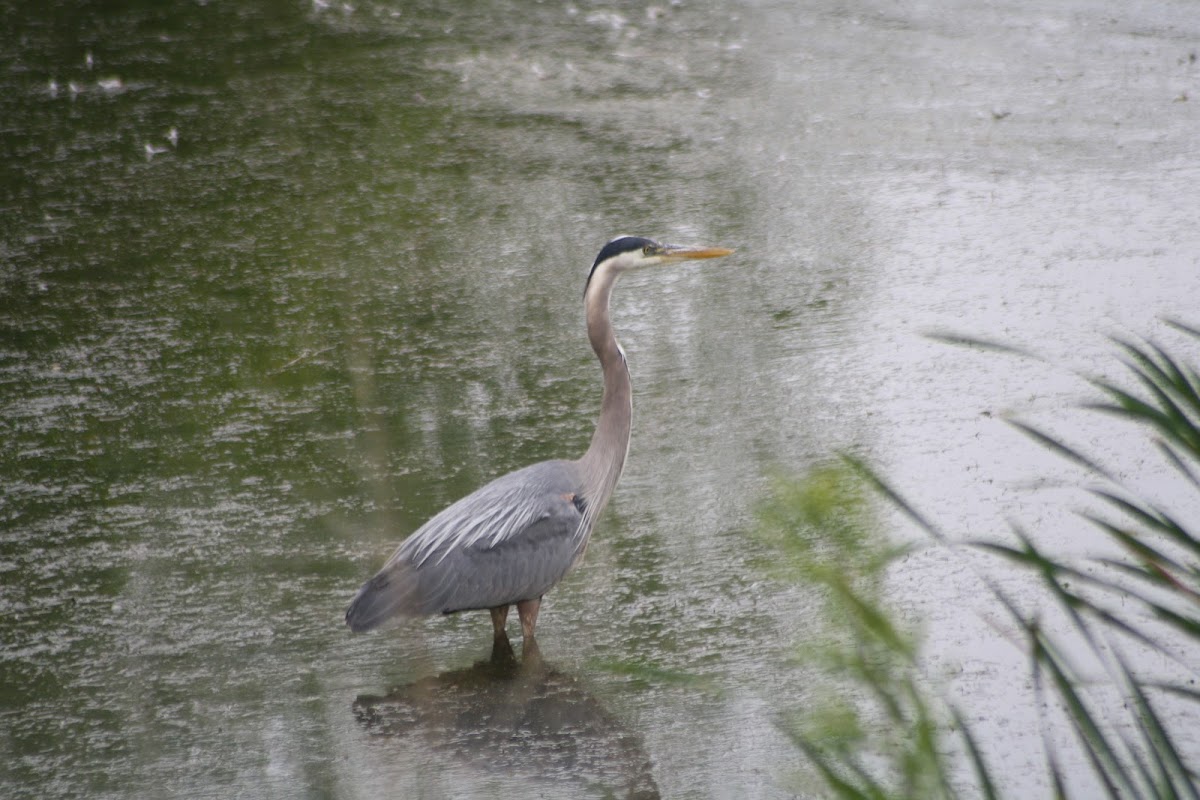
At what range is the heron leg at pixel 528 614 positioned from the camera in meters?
4.41

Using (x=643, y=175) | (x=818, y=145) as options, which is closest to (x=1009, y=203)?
(x=818, y=145)

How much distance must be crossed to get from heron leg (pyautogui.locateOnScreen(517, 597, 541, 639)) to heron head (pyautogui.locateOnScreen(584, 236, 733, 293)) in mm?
1061

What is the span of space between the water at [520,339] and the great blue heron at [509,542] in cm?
20

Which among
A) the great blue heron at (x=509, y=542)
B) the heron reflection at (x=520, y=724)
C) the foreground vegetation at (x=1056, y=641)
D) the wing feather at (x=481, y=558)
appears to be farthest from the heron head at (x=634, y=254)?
the heron reflection at (x=520, y=724)

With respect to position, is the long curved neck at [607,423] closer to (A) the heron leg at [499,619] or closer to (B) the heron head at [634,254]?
(B) the heron head at [634,254]

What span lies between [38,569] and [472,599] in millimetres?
1655

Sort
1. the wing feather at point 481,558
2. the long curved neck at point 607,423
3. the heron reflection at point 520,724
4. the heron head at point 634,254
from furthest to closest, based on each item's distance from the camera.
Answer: the heron head at point 634,254 → the long curved neck at point 607,423 → the wing feather at point 481,558 → the heron reflection at point 520,724

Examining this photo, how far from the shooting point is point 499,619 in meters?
4.44

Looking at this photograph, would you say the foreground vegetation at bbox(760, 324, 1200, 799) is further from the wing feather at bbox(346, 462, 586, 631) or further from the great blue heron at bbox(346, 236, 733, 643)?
the wing feather at bbox(346, 462, 586, 631)

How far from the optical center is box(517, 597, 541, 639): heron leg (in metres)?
4.41

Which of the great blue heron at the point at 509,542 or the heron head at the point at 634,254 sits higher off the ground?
the heron head at the point at 634,254

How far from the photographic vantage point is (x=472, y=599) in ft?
14.1

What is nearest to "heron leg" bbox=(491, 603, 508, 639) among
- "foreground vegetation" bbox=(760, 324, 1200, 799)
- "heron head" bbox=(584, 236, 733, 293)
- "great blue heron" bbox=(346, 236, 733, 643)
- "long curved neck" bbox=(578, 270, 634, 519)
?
"great blue heron" bbox=(346, 236, 733, 643)

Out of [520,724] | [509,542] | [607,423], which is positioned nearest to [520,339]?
[607,423]
